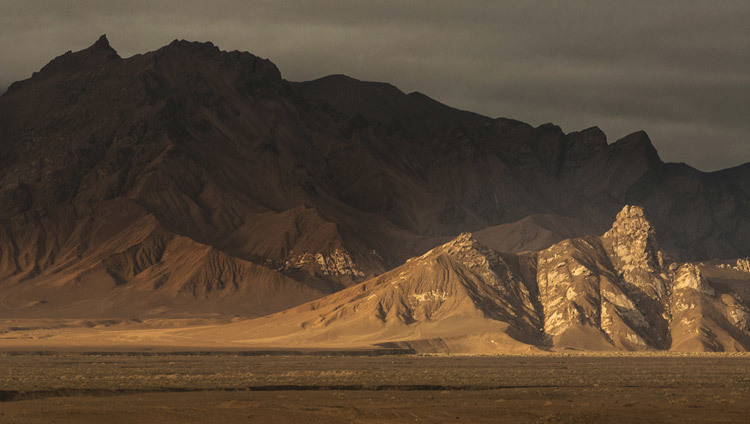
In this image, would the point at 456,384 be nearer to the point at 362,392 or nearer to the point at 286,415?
the point at 362,392

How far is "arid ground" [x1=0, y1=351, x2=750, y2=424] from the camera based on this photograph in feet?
221

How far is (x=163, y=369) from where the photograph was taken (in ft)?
377

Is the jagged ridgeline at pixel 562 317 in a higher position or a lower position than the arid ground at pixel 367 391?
higher

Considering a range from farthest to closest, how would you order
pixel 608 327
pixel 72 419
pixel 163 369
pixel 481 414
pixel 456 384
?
1. pixel 608 327
2. pixel 163 369
3. pixel 456 384
4. pixel 481 414
5. pixel 72 419

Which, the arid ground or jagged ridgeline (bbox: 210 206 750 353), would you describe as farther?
jagged ridgeline (bbox: 210 206 750 353)

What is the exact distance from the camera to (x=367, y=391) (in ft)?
290

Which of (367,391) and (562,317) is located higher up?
(562,317)

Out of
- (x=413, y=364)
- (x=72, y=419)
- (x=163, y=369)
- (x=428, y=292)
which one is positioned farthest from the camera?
A: (x=428, y=292)

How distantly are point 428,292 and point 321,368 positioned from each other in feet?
267

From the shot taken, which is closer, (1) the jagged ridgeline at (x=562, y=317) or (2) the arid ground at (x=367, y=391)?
(2) the arid ground at (x=367, y=391)

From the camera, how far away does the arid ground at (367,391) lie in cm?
6744

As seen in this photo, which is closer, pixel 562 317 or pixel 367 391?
pixel 367 391

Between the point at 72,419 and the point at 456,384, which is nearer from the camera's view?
the point at 72,419

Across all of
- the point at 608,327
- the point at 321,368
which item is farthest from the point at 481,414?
the point at 608,327
